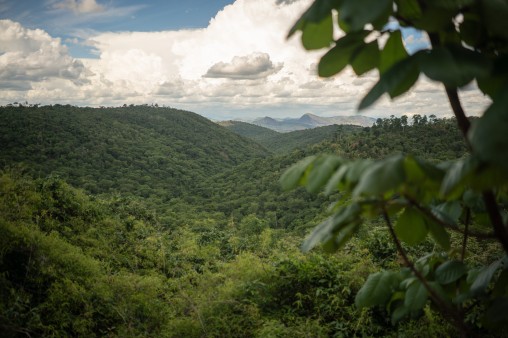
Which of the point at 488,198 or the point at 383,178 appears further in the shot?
the point at 488,198

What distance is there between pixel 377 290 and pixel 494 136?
0.68 meters

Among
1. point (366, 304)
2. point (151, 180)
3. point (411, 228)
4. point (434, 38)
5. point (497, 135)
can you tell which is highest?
point (434, 38)

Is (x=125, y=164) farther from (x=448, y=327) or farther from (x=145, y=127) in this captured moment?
(x=448, y=327)


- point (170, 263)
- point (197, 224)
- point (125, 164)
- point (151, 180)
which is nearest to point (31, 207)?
point (170, 263)

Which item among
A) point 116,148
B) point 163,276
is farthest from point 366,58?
point 116,148

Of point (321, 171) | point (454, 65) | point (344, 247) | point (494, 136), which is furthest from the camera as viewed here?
point (344, 247)

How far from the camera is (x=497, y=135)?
44 centimetres

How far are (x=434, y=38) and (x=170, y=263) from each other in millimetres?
9205

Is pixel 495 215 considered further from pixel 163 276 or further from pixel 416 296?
pixel 163 276

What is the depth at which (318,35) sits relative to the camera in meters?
0.79

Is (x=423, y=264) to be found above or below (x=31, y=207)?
above

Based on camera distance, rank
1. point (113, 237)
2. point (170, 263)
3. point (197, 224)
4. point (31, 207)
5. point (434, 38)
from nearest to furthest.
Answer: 1. point (434, 38)
2. point (31, 207)
3. point (170, 263)
4. point (113, 237)
5. point (197, 224)

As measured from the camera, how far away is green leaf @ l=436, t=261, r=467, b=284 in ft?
3.10

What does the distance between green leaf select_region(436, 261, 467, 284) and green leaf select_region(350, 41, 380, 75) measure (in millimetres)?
651
